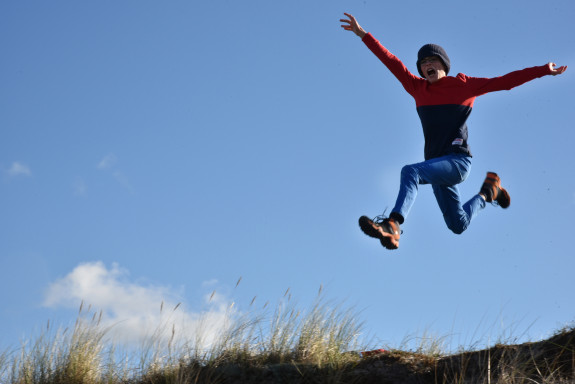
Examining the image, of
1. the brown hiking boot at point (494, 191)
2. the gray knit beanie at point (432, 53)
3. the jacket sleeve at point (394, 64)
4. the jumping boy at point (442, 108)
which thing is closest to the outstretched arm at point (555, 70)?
the jumping boy at point (442, 108)

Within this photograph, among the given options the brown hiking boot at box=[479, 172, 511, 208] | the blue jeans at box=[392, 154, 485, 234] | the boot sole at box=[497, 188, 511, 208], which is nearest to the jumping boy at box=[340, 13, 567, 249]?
the blue jeans at box=[392, 154, 485, 234]

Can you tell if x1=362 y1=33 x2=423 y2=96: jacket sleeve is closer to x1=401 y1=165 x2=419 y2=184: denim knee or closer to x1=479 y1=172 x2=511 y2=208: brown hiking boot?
x1=401 y1=165 x2=419 y2=184: denim knee

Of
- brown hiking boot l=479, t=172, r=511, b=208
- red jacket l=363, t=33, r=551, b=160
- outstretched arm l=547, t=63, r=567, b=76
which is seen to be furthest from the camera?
brown hiking boot l=479, t=172, r=511, b=208

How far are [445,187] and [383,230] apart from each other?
68.1 inches

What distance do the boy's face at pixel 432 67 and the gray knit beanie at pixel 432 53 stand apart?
41 mm

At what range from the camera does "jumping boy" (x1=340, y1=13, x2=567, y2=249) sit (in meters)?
5.62

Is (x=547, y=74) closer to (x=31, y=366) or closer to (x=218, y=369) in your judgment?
(x=218, y=369)

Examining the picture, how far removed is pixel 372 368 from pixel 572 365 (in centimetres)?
163

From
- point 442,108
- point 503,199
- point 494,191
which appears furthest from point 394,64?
point 503,199

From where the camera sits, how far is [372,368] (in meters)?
5.38

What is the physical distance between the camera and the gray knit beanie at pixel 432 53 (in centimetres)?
605

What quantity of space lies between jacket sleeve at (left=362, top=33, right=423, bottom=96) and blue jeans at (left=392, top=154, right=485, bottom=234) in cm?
86

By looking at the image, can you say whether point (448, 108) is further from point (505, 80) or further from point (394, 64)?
point (394, 64)

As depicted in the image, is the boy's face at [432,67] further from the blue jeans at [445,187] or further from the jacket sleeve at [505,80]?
the blue jeans at [445,187]
